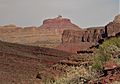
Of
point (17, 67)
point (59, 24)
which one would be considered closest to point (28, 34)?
point (59, 24)

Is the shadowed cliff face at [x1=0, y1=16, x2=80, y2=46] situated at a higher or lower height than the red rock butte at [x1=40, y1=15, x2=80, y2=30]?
lower

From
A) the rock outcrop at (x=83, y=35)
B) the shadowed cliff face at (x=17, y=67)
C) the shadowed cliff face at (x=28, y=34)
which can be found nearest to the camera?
the shadowed cliff face at (x=17, y=67)

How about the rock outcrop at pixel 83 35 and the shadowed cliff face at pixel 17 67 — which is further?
the rock outcrop at pixel 83 35

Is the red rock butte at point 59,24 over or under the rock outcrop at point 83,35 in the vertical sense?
over

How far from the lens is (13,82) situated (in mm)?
9008

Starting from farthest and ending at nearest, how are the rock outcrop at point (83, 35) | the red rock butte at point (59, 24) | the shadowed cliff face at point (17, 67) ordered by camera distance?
the red rock butte at point (59, 24) → the rock outcrop at point (83, 35) → the shadowed cliff face at point (17, 67)

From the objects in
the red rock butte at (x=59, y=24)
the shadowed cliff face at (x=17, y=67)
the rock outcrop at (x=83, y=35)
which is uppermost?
the red rock butte at (x=59, y=24)

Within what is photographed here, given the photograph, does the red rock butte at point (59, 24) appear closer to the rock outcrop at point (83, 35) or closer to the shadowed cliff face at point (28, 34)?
the shadowed cliff face at point (28, 34)

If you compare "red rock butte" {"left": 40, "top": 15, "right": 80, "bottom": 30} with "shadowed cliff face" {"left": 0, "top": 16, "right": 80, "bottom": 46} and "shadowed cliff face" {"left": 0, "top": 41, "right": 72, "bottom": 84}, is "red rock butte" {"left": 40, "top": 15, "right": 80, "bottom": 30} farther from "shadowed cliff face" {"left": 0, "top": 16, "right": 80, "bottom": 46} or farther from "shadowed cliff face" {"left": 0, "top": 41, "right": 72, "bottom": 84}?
"shadowed cliff face" {"left": 0, "top": 41, "right": 72, "bottom": 84}

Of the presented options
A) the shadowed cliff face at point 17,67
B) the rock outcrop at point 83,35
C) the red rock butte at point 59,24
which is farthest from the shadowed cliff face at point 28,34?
the shadowed cliff face at point 17,67

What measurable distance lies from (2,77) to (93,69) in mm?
1903

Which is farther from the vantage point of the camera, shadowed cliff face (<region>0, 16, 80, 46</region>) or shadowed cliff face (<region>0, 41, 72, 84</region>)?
shadowed cliff face (<region>0, 16, 80, 46</region>)

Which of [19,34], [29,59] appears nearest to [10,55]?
[29,59]

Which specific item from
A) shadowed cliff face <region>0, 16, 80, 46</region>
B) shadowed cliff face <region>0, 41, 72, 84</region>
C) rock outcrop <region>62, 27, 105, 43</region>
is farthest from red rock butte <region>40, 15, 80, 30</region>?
shadowed cliff face <region>0, 41, 72, 84</region>
